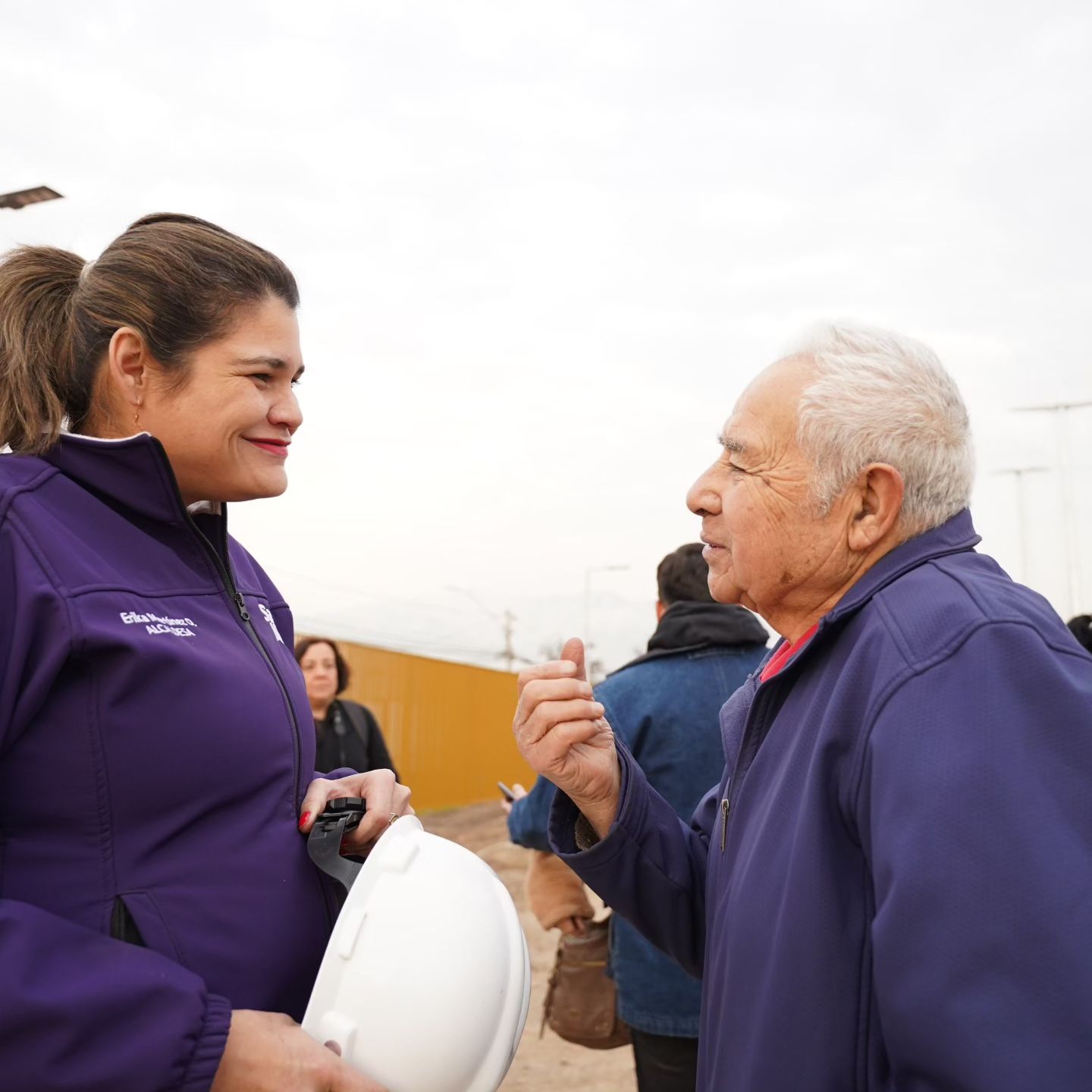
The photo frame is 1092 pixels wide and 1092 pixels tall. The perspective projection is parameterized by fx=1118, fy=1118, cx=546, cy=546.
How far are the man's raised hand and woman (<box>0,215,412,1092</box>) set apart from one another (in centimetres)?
30

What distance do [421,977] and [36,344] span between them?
131 cm

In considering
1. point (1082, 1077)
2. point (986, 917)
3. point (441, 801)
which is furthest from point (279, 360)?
point (441, 801)

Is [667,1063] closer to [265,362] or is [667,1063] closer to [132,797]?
[132,797]

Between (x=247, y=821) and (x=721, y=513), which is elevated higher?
(x=721, y=513)

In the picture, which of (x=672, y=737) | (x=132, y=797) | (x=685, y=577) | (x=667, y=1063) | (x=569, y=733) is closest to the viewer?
(x=132, y=797)

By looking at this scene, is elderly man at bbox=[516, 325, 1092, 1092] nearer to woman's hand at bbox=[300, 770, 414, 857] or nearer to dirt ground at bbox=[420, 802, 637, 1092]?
woman's hand at bbox=[300, 770, 414, 857]

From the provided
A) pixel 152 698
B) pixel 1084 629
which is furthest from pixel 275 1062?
pixel 1084 629

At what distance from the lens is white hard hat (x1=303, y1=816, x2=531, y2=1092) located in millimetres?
1747

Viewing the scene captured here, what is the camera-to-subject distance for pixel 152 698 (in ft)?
5.68

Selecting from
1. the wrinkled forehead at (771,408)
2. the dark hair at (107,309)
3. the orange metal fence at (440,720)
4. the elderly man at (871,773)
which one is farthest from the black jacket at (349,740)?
the orange metal fence at (440,720)

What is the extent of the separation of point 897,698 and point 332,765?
5384 mm

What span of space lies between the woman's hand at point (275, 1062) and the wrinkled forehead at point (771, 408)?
4.16 feet

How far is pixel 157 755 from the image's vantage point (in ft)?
5.65

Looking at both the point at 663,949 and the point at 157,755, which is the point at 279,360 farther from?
the point at 663,949
